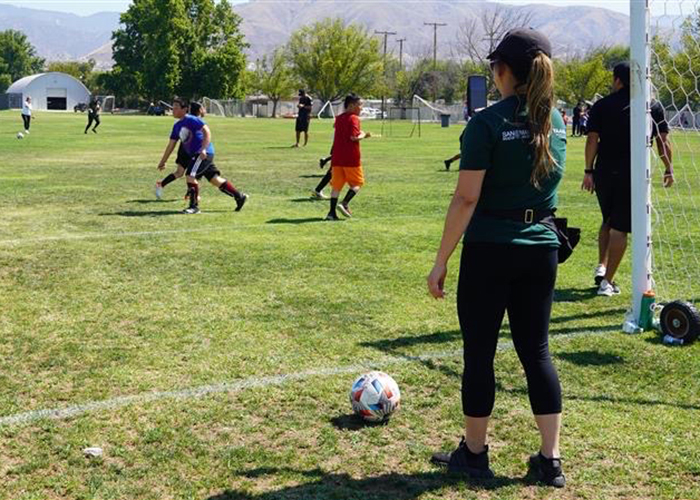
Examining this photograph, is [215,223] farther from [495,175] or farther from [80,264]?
[495,175]

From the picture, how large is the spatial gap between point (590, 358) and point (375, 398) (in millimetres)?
2052

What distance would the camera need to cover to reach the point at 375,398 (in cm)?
484

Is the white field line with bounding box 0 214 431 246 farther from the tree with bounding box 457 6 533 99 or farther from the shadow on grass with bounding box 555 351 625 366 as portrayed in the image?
the tree with bounding box 457 6 533 99

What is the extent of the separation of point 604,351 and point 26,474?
4124 mm

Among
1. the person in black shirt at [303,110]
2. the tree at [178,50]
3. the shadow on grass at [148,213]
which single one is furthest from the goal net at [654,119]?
the tree at [178,50]

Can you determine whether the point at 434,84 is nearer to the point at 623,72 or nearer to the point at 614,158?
the point at 614,158

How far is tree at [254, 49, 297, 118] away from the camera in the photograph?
11088cm

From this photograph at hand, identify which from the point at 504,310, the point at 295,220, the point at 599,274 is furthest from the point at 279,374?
the point at 295,220

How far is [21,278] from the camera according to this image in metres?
8.56

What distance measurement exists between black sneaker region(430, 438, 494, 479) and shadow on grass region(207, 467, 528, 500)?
40 mm

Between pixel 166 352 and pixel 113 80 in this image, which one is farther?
pixel 113 80

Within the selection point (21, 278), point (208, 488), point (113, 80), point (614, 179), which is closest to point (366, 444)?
point (208, 488)

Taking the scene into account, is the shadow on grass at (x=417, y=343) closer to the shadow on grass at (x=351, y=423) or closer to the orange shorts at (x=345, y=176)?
the shadow on grass at (x=351, y=423)

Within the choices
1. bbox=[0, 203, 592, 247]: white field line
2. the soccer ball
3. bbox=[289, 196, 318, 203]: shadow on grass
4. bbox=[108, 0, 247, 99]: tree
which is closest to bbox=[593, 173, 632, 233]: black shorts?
the soccer ball
